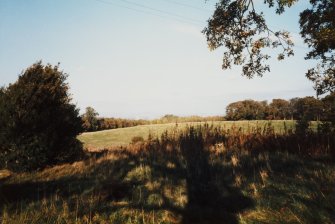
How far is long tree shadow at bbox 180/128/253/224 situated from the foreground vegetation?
2cm

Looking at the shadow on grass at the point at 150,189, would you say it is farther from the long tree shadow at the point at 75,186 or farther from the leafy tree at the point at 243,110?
the leafy tree at the point at 243,110

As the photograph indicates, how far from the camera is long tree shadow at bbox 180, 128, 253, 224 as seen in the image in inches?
208

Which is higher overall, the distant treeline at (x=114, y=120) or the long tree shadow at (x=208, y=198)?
the distant treeline at (x=114, y=120)

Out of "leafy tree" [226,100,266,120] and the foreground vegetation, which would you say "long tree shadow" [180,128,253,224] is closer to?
the foreground vegetation

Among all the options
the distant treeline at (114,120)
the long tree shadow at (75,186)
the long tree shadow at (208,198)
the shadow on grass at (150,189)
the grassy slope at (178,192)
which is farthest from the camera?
the distant treeline at (114,120)

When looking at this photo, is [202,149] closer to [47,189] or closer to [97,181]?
[97,181]

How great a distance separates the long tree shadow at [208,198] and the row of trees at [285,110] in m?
5.26

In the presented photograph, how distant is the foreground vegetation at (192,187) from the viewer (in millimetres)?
5168

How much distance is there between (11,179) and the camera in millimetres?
8891

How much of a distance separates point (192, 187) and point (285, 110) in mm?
34275

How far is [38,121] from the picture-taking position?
33.9 feet

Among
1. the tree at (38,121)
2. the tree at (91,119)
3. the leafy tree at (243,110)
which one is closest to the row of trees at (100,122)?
the tree at (91,119)

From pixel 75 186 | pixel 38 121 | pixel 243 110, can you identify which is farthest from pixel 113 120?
pixel 75 186

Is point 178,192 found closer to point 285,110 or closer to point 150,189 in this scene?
point 150,189
